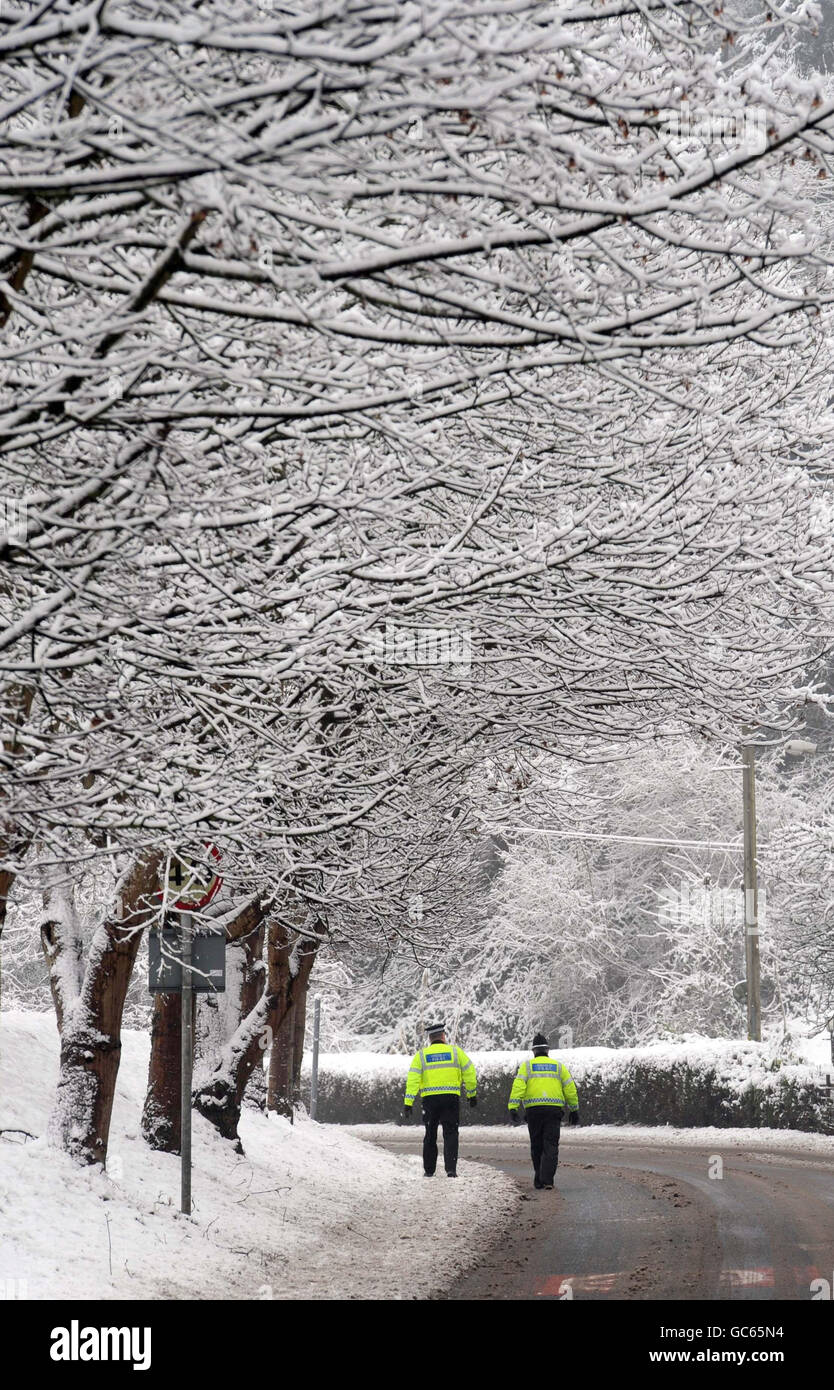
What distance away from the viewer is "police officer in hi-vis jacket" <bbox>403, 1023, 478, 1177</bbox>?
1755 centimetres

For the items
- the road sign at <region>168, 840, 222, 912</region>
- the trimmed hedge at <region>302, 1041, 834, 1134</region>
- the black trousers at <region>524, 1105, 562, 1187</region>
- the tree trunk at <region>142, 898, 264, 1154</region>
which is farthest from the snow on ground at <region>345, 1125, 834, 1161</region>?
→ the road sign at <region>168, 840, 222, 912</region>

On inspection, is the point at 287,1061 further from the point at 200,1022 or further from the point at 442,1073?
the point at 200,1022

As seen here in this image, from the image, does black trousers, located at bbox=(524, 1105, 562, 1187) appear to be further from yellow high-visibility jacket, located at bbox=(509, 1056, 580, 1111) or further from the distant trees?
the distant trees

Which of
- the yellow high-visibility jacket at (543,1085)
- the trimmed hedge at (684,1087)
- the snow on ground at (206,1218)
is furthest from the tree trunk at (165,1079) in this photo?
the trimmed hedge at (684,1087)

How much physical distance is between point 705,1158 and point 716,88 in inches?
770

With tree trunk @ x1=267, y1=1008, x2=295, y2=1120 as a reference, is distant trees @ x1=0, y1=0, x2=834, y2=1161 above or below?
above

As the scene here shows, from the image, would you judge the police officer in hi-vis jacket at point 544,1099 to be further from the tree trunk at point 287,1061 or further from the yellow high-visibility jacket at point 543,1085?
the tree trunk at point 287,1061

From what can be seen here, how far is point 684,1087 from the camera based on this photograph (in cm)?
2897

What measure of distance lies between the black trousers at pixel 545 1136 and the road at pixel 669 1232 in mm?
285

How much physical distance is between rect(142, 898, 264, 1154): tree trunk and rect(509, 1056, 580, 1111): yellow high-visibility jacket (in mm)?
3062

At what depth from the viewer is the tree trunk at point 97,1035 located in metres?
11.3

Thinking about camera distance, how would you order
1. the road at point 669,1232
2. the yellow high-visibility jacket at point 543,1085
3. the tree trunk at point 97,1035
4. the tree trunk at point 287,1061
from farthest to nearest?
the tree trunk at point 287,1061
the yellow high-visibility jacket at point 543,1085
the tree trunk at point 97,1035
the road at point 669,1232

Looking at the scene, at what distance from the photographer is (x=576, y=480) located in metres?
8.72

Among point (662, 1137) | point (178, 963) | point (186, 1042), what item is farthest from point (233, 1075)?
point (662, 1137)
